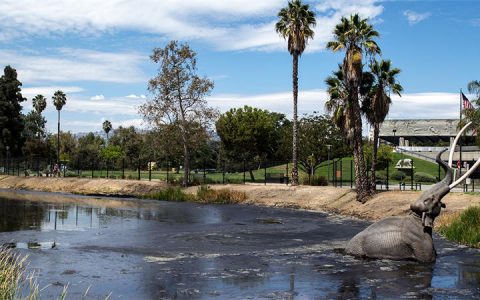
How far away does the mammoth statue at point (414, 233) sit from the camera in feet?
44.7

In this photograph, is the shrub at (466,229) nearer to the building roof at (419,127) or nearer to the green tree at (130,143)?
the green tree at (130,143)

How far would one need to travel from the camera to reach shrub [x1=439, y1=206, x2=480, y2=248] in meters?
16.9

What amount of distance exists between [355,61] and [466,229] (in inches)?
555

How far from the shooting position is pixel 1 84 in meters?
81.1

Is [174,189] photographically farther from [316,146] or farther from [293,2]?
[316,146]

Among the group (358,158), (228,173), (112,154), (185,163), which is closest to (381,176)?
(185,163)

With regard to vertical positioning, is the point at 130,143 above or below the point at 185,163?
above

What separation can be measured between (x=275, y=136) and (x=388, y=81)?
3396 cm

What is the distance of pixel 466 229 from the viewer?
17.8 metres

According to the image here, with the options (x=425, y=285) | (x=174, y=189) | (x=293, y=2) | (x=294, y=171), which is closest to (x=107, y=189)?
(x=174, y=189)

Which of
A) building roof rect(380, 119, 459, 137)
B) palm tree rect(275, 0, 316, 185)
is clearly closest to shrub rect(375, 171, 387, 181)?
palm tree rect(275, 0, 316, 185)

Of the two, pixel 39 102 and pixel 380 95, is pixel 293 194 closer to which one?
pixel 380 95

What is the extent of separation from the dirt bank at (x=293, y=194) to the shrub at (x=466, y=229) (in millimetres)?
4037

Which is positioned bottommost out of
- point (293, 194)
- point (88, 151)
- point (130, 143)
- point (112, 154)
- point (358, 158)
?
point (293, 194)
